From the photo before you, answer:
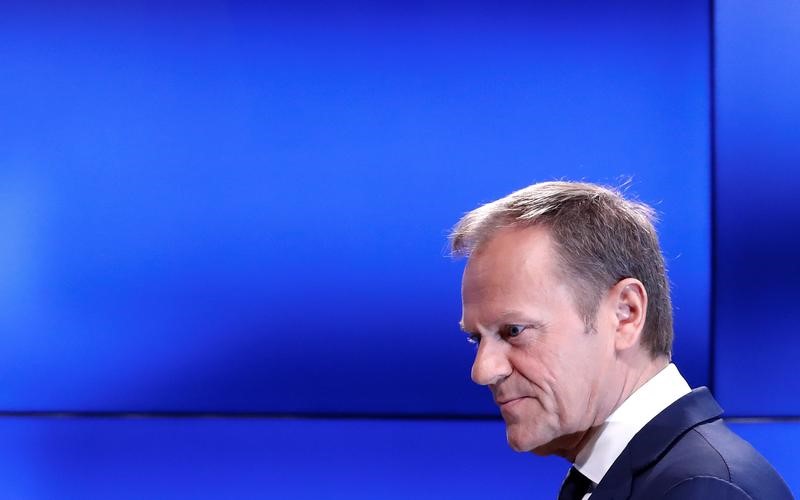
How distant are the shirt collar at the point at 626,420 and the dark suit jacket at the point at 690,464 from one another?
0.09 feet

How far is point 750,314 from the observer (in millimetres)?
1663

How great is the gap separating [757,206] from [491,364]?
0.87m

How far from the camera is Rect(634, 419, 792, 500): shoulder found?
818mm

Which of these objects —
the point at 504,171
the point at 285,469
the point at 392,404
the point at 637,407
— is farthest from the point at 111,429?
the point at 637,407

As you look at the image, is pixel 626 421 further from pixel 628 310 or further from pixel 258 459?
pixel 258 459

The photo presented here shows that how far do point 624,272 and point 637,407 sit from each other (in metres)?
0.14

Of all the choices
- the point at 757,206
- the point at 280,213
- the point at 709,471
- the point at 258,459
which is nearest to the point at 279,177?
the point at 280,213

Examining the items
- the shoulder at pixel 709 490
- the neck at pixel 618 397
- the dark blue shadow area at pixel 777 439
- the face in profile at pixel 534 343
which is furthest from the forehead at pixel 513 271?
the dark blue shadow area at pixel 777 439

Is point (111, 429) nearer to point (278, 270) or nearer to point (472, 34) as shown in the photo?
point (278, 270)

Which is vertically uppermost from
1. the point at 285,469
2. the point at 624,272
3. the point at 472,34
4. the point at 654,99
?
the point at 472,34

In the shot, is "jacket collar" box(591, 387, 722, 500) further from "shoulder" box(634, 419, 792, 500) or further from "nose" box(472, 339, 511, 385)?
"nose" box(472, 339, 511, 385)

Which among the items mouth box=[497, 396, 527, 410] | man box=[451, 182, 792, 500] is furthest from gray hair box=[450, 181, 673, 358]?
mouth box=[497, 396, 527, 410]

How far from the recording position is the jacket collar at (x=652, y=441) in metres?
0.91

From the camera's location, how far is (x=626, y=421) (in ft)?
3.22
